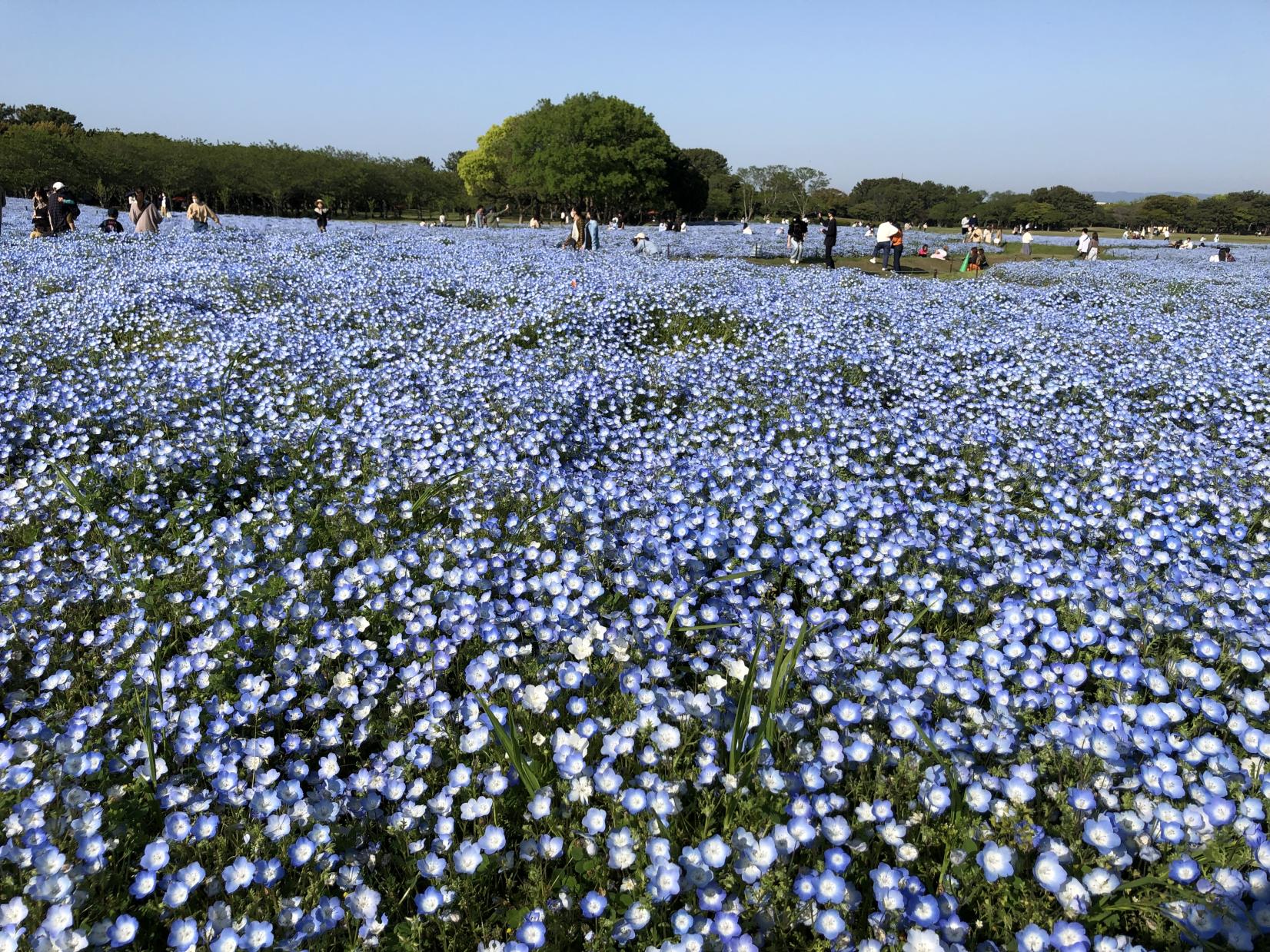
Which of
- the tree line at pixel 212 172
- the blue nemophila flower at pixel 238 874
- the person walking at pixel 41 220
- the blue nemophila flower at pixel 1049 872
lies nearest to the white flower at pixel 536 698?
the blue nemophila flower at pixel 238 874

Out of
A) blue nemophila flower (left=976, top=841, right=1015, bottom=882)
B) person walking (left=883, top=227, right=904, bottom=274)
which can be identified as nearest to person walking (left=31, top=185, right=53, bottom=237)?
person walking (left=883, top=227, right=904, bottom=274)

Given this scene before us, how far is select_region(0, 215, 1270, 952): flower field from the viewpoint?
7.37ft

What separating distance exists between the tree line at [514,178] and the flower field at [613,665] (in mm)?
48859

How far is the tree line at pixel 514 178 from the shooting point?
48.1 metres

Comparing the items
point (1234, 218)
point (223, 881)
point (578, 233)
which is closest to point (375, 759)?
point (223, 881)

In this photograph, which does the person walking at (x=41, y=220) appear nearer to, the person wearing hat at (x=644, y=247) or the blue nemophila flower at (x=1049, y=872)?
the person wearing hat at (x=644, y=247)

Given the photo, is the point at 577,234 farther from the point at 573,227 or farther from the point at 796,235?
the point at 796,235

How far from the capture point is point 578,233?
2166 cm

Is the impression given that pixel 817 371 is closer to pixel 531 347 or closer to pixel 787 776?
pixel 531 347

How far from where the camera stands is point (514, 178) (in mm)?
54375

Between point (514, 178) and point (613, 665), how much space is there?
188 feet

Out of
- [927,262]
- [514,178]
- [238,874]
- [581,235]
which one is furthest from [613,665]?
[514,178]

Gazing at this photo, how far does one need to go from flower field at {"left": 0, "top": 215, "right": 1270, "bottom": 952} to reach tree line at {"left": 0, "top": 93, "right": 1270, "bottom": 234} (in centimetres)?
4886

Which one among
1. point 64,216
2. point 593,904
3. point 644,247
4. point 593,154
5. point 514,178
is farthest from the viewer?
point 514,178
